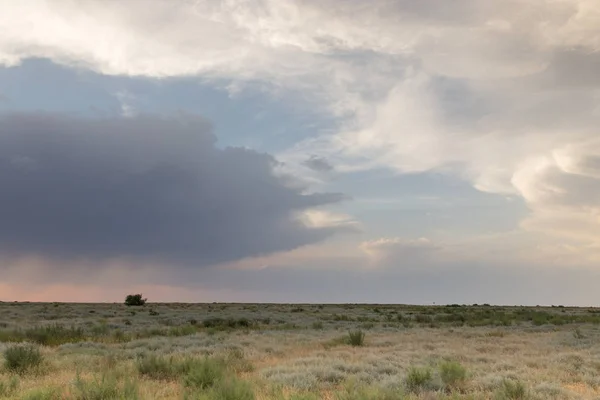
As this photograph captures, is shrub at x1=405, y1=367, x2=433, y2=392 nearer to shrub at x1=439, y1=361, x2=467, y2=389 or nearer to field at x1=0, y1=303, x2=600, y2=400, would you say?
field at x1=0, y1=303, x2=600, y2=400

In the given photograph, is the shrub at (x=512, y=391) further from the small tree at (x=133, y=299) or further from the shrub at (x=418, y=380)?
the small tree at (x=133, y=299)

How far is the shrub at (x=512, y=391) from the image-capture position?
10016 millimetres

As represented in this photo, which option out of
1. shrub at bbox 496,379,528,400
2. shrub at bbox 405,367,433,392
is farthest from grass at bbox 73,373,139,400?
shrub at bbox 496,379,528,400

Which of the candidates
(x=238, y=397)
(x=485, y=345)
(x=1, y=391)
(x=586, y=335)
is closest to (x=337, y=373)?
(x=238, y=397)

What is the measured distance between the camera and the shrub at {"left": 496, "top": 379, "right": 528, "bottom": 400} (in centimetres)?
1002

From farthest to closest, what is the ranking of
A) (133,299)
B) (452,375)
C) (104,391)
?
1. (133,299)
2. (452,375)
3. (104,391)

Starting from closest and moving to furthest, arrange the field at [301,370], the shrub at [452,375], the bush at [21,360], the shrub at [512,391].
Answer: the field at [301,370] < the shrub at [512,391] < the shrub at [452,375] < the bush at [21,360]

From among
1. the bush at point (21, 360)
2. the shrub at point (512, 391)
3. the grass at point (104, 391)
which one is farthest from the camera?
the bush at point (21, 360)

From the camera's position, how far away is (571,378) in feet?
42.9

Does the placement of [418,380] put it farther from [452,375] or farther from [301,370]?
[301,370]

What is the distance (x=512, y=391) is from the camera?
1027cm

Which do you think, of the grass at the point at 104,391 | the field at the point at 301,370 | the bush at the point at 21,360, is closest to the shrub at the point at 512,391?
the field at the point at 301,370

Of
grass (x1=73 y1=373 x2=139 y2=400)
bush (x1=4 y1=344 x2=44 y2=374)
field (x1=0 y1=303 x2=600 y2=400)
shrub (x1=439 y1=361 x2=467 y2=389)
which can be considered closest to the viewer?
grass (x1=73 y1=373 x2=139 y2=400)

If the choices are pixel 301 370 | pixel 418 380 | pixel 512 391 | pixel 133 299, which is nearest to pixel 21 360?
pixel 301 370
